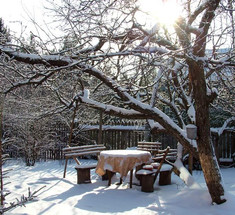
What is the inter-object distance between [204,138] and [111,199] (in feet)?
7.42

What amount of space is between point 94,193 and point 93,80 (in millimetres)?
5193

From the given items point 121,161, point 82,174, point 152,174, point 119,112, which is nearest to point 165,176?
point 152,174

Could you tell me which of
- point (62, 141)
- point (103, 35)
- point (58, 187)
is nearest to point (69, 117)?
point (62, 141)

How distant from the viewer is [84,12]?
4.69 meters

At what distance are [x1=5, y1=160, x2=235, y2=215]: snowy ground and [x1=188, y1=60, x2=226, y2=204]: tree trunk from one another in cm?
25

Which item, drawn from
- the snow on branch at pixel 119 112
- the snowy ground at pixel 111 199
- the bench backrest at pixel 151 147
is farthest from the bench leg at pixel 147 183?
the bench backrest at pixel 151 147

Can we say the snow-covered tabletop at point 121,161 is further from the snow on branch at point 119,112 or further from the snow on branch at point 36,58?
the snow on branch at point 36,58

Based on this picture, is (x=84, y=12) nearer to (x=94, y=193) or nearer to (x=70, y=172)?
(x=94, y=193)

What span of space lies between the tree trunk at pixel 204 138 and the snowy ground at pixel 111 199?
0.81ft

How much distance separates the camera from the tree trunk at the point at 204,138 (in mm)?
4840

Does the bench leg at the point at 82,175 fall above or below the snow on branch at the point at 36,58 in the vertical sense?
below

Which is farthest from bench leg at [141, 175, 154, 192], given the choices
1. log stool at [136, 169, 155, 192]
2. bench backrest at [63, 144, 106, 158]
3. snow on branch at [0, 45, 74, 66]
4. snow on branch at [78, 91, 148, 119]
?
snow on branch at [0, 45, 74, 66]

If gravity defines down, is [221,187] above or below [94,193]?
above

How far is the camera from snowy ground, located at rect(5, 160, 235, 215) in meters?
4.82
